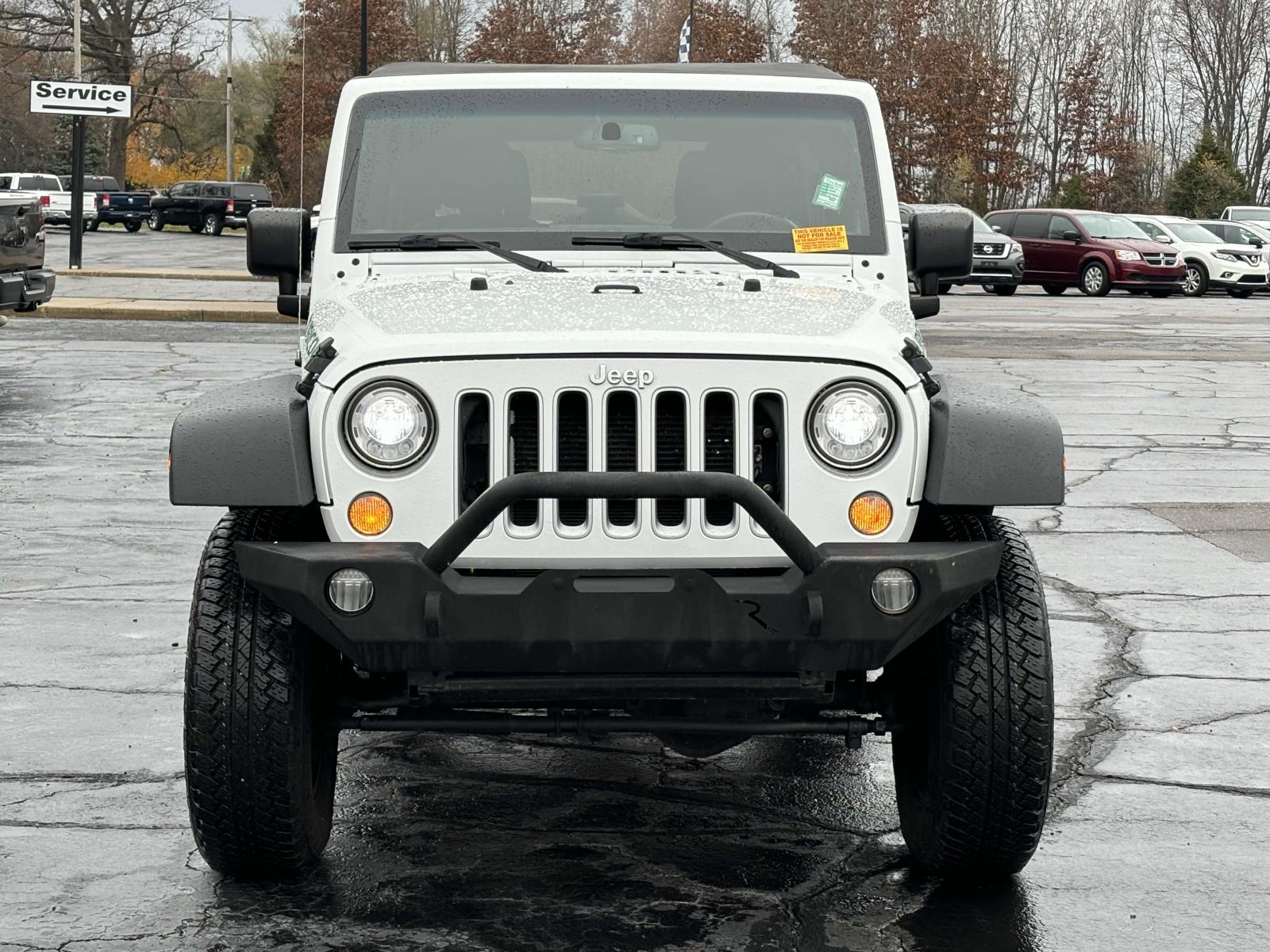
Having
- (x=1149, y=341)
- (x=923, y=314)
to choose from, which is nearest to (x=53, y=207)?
(x=1149, y=341)

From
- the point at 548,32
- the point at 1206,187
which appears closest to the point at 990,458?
the point at 1206,187

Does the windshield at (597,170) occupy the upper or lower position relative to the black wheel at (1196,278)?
upper

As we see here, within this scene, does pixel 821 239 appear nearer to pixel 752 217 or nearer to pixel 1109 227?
pixel 752 217

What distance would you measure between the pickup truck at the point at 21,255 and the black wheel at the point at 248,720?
11424 mm

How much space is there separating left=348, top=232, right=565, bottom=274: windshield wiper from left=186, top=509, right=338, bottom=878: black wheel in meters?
1.12

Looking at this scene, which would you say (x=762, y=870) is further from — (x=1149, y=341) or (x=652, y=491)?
(x=1149, y=341)

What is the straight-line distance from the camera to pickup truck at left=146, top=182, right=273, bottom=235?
186 feet

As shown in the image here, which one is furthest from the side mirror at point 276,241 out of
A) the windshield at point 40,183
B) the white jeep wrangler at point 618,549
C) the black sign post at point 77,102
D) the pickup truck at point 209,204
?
the windshield at point 40,183

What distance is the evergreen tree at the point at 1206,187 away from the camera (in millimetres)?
53688

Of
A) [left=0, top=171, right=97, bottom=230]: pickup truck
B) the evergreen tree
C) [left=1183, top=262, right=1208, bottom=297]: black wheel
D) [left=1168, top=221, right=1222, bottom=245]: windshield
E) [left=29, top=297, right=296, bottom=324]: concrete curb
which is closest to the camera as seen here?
[left=29, top=297, right=296, bottom=324]: concrete curb

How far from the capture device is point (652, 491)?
3.74m

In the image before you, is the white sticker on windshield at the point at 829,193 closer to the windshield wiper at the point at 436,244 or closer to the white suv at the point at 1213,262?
the windshield wiper at the point at 436,244

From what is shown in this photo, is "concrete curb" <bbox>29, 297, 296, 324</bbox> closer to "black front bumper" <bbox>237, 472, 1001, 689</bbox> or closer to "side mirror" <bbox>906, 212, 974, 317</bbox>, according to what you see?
"side mirror" <bbox>906, 212, 974, 317</bbox>

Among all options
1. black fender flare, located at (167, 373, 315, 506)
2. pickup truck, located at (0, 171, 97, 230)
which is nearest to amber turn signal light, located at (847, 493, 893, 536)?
black fender flare, located at (167, 373, 315, 506)
